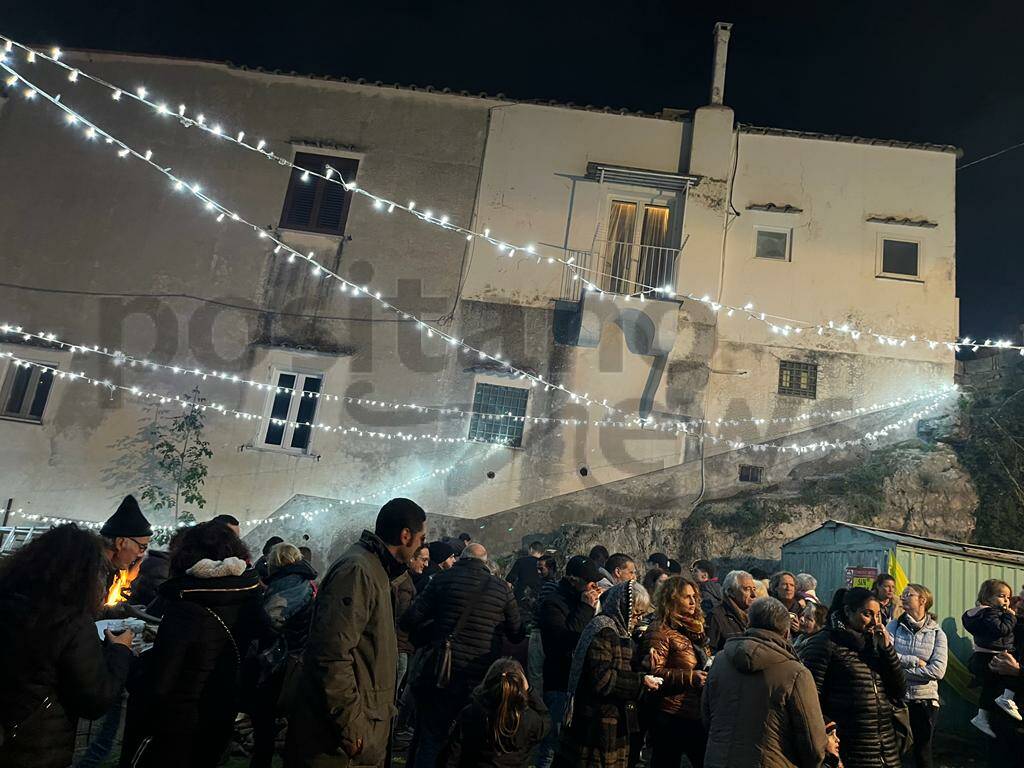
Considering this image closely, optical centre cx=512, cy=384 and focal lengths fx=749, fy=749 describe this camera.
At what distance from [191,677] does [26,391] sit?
14187 millimetres

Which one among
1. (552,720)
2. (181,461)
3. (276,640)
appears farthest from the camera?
(181,461)

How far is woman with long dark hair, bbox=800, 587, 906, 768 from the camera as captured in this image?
4.26 metres

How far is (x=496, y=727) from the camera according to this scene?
3715 millimetres

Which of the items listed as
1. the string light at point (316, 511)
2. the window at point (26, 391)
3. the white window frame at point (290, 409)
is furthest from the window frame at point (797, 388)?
the window at point (26, 391)

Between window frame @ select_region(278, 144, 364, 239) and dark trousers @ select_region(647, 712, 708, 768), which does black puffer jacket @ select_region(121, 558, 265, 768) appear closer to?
dark trousers @ select_region(647, 712, 708, 768)

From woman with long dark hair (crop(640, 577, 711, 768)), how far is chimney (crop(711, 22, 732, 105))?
14.1 metres

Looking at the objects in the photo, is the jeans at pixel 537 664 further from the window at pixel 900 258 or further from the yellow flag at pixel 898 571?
the window at pixel 900 258

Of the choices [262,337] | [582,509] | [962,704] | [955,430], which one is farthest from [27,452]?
[955,430]

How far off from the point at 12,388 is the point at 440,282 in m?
8.85

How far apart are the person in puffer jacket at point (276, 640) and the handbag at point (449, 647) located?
2.94ft

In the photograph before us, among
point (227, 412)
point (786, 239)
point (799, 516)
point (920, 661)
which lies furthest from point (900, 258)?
point (227, 412)

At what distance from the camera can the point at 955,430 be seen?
14.7m

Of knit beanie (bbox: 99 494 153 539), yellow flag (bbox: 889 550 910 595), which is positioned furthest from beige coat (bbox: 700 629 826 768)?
yellow flag (bbox: 889 550 910 595)

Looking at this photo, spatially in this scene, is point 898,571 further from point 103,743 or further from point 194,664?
point 103,743
